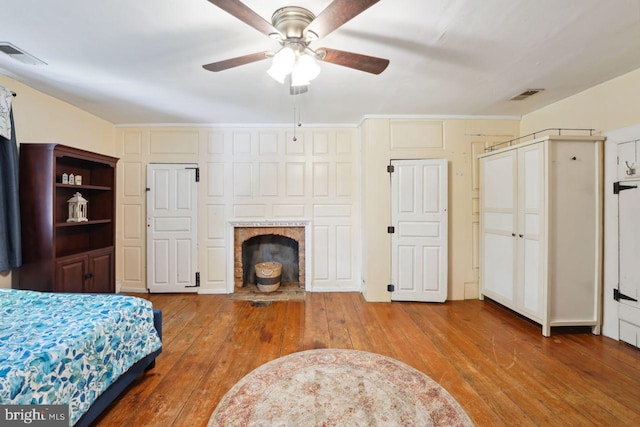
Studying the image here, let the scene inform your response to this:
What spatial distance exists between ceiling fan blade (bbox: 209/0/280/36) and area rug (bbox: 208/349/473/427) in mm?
2214

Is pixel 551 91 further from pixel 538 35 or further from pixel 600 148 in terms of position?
pixel 538 35

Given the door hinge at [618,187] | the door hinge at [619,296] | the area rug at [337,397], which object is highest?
the door hinge at [618,187]

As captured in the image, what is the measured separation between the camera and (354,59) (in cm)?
169

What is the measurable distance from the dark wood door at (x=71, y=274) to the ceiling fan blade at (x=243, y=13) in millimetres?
2883

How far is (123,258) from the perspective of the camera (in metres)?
3.99

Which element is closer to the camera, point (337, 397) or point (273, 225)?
point (337, 397)

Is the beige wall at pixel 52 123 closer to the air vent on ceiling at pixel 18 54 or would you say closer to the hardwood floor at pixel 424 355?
the air vent on ceiling at pixel 18 54

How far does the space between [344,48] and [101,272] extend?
137 inches

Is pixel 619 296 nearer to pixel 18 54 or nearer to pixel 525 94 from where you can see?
pixel 525 94

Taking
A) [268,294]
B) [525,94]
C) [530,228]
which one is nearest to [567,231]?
[530,228]

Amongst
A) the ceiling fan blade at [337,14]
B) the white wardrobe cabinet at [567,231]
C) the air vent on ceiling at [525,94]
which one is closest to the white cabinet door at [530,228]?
the white wardrobe cabinet at [567,231]

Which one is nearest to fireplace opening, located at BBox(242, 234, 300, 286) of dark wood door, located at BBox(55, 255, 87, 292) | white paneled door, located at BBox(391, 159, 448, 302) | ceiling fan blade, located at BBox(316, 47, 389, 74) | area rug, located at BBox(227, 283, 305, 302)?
area rug, located at BBox(227, 283, 305, 302)

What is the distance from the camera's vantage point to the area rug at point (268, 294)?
3750mm

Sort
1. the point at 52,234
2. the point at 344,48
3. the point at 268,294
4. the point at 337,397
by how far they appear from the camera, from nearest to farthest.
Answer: the point at 337,397
the point at 344,48
the point at 52,234
the point at 268,294
